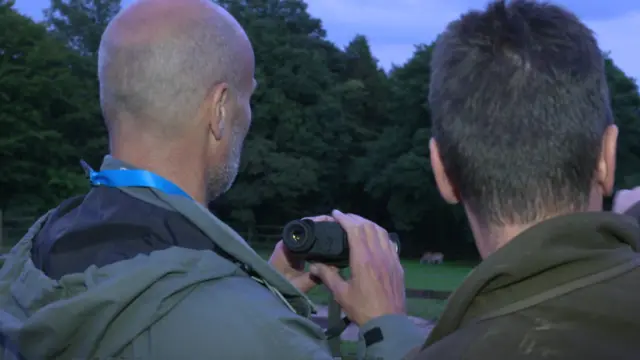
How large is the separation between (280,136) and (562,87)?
41.4m

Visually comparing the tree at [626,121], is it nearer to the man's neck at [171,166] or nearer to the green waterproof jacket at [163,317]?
the man's neck at [171,166]

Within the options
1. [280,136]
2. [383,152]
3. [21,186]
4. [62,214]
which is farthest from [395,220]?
[62,214]

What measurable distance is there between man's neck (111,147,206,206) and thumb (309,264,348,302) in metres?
0.39

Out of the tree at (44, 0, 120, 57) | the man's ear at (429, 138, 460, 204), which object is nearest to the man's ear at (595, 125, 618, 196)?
the man's ear at (429, 138, 460, 204)

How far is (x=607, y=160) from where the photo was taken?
146 centimetres

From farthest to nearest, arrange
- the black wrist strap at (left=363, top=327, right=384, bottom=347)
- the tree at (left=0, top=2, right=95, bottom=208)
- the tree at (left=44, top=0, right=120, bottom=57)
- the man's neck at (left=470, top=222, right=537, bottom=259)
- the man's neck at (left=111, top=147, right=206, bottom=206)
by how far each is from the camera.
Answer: the tree at (left=44, top=0, right=120, bottom=57), the tree at (left=0, top=2, right=95, bottom=208), the man's neck at (left=111, top=147, right=206, bottom=206), the black wrist strap at (left=363, top=327, right=384, bottom=347), the man's neck at (left=470, top=222, right=537, bottom=259)

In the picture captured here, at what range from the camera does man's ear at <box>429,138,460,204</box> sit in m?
1.58

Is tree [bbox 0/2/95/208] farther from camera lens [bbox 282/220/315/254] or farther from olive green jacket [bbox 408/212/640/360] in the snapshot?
olive green jacket [bbox 408/212/640/360]

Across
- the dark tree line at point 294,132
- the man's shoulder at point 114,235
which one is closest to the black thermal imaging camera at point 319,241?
the man's shoulder at point 114,235

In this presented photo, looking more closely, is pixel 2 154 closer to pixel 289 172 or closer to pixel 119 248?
pixel 289 172

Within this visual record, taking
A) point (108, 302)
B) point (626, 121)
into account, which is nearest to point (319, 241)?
point (108, 302)

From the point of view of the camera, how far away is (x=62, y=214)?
1.92 metres

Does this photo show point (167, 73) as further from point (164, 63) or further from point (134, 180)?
point (134, 180)

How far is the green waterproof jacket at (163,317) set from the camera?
1537 mm
